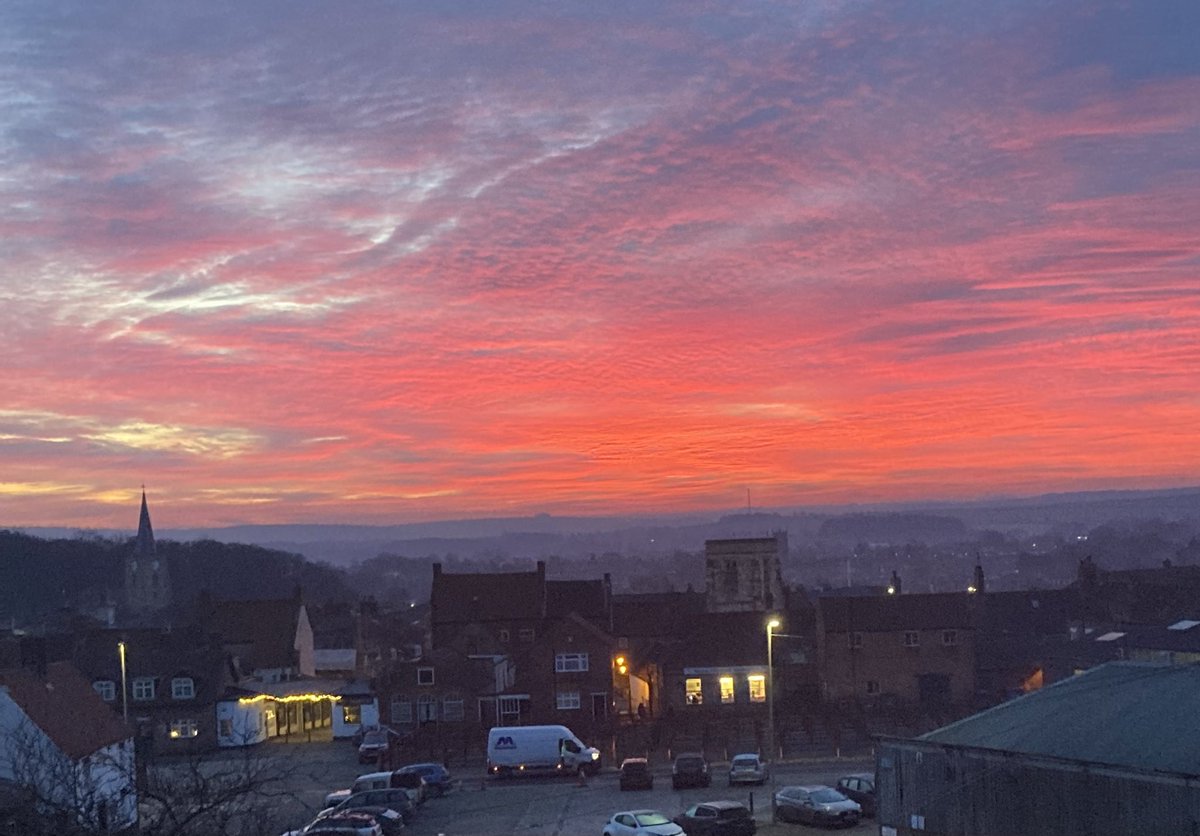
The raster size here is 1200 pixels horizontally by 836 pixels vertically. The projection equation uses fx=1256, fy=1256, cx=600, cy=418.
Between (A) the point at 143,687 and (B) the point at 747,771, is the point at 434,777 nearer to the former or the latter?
(B) the point at 747,771

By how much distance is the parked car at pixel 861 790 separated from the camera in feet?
138

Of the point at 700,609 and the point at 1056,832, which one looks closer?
the point at 1056,832

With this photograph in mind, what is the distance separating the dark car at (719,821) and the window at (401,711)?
28.9m

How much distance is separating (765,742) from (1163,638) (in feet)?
66.3

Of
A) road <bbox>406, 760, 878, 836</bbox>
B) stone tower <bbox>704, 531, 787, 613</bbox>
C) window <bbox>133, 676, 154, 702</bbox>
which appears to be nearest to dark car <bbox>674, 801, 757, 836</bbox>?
road <bbox>406, 760, 878, 836</bbox>

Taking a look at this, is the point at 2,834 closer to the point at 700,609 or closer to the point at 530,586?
the point at 530,586

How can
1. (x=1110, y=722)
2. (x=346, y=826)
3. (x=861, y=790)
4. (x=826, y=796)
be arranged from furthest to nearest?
(x=861, y=790), (x=826, y=796), (x=346, y=826), (x=1110, y=722)

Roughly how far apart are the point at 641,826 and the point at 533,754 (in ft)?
57.1

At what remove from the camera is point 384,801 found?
44906mm

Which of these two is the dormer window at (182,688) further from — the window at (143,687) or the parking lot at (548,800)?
the parking lot at (548,800)

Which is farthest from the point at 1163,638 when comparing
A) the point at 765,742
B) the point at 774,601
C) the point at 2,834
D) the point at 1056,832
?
the point at 2,834

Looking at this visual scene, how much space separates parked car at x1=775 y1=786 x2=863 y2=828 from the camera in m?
40.1

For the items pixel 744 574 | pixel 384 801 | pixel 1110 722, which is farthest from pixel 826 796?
pixel 744 574

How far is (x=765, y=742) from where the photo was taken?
6012 centimetres
